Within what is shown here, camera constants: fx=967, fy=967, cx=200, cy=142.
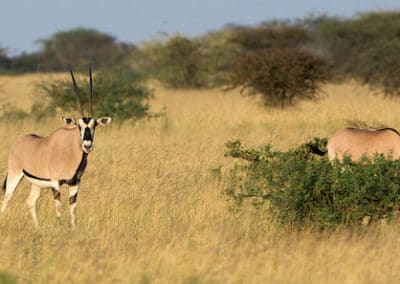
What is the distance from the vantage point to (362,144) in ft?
27.0

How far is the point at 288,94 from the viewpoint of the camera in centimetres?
1925

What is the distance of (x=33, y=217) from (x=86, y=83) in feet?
32.1

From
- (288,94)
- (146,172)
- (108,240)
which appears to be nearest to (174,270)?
(108,240)

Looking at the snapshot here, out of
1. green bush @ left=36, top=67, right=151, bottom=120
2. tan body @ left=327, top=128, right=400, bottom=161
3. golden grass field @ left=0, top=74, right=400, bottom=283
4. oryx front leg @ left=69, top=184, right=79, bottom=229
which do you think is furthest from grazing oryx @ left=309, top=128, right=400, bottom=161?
green bush @ left=36, top=67, right=151, bottom=120

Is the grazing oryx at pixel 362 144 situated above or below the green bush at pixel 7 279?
above

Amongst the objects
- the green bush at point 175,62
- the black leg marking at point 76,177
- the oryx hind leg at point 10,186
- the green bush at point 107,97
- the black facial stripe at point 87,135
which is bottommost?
the green bush at point 175,62

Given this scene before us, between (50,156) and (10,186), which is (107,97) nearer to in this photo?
(10,186)

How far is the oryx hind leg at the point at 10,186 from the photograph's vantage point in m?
7.66

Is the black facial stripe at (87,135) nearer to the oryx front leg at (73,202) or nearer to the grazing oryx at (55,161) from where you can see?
the grazing oryx at (55,161)

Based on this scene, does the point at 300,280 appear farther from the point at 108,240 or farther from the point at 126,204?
the point at 126,204

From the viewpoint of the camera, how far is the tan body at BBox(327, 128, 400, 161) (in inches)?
318

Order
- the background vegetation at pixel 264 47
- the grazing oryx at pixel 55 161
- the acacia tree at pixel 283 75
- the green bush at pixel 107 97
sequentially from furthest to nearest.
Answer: the background vegetation at pixel 264 47, the acacia tree at pixel 283 75, the green bush at pixel 107 97, the grazing oryx at pixel 55 161

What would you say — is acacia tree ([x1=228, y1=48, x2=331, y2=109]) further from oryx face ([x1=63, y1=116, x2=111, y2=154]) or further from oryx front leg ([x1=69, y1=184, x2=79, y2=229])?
oryx face ([x1=63, y1=116, x2=111, y2=154])

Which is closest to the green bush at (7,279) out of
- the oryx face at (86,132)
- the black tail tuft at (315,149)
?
the oryx face at (86,132)
